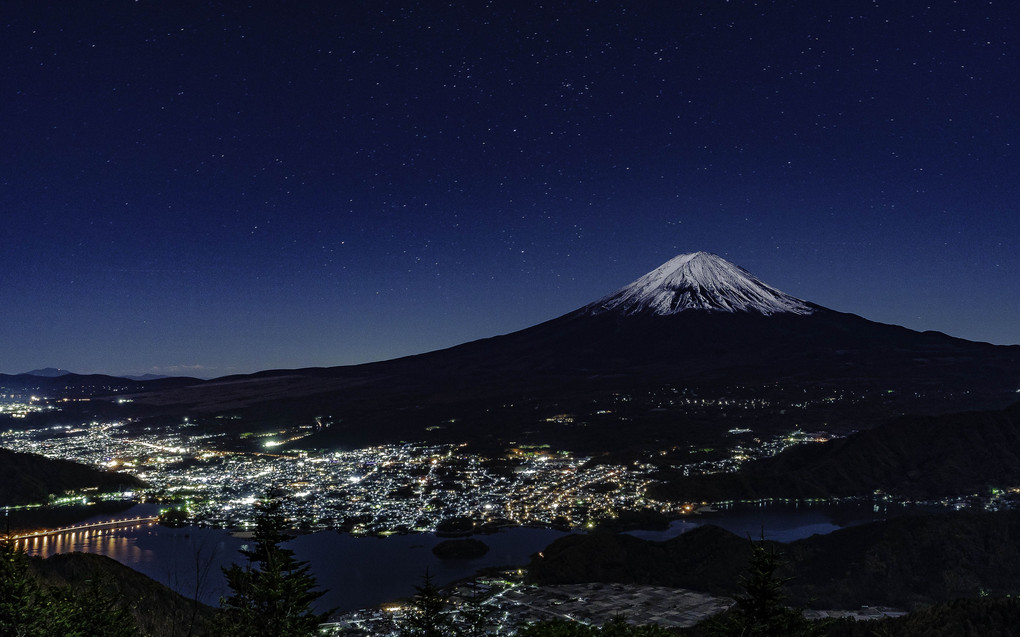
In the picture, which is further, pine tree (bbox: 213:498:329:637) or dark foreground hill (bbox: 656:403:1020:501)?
dark foreground hill (bbox: 656:403:1020:501)

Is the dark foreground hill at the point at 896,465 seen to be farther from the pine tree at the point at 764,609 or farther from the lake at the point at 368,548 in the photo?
the pine tree at the point at 764,609

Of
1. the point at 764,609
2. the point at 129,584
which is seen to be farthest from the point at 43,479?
the point at 764,609

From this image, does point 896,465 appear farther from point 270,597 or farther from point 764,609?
point 270,597

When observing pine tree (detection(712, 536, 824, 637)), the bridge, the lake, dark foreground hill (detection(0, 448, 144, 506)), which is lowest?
the lake

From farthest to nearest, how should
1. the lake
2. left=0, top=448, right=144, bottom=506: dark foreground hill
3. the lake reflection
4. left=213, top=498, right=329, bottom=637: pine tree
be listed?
left=0, top=448, right=144, bottom=506: dark foreground hill < the lake < the lake reflection < left=213, top=498, right=329, bottom=637: pine tree

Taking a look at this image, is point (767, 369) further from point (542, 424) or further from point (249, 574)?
point (249, 574)

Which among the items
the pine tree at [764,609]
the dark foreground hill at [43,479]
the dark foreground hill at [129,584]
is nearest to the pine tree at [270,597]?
the pine tree at [764,609]

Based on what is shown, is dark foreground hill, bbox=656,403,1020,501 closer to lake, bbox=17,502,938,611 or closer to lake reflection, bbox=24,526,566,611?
lake, bbox=17,502,938,611

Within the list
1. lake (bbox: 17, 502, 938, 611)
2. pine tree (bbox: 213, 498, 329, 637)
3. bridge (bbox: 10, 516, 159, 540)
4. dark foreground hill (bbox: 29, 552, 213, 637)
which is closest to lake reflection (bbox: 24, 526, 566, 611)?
lake (bbox: 17, 502, 938, 611)

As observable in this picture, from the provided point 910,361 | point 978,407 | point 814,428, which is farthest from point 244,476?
point 910,361
